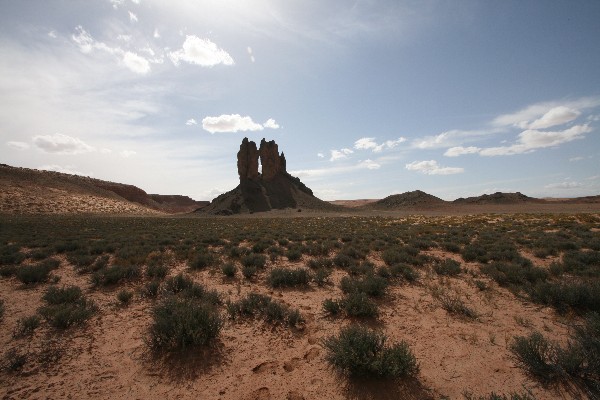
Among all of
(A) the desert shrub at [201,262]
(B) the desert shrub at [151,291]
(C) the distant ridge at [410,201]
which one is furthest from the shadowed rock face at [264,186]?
(B) the desert shrub at [151,291]

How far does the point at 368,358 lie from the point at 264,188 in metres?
71.9

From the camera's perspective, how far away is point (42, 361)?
482 cm

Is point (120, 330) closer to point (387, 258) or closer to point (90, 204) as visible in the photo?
point (387, 258)

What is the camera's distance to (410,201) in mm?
90938

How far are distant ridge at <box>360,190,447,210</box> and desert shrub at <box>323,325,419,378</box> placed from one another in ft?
284

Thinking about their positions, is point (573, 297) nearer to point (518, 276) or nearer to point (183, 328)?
Result: point (518, 276)

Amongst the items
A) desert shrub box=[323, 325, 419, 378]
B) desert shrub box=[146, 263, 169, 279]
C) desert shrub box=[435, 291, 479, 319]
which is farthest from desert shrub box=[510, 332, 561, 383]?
desert shrub box=[146, 263, 169, 279]

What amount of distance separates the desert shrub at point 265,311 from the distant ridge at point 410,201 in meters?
84.9

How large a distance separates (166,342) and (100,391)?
1.14 metres

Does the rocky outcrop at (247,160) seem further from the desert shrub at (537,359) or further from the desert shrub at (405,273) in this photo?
the desert shrub at (537,359)

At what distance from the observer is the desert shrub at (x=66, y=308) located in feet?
19.7

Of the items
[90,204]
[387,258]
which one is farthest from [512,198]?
[90,204]

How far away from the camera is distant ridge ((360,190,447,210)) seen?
8631 cm

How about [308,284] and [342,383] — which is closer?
[342,383]
